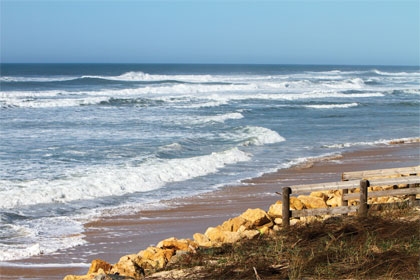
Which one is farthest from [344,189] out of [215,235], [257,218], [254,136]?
[254,136]

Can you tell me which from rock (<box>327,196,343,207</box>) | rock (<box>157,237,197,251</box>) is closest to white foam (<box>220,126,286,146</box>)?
rock (<box>327,196,343,207</box>)

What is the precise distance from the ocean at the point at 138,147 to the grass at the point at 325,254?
11.4 feet

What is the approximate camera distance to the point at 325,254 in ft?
24.0

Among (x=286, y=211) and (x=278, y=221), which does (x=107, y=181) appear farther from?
(x=286, y=211)

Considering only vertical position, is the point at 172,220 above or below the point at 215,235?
below

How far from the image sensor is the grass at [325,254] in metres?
6.89

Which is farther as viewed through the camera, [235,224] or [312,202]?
[312,202]

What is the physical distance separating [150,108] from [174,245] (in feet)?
98.1

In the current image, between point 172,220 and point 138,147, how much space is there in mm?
8997

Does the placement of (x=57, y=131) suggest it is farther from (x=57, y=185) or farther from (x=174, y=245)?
(x=174, y=245)

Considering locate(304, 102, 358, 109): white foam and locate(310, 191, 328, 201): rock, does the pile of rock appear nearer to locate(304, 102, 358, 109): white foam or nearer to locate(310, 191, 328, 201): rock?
locate(310, 191, 328, 201): rock

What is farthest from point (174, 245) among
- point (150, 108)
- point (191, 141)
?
point (150, 108)

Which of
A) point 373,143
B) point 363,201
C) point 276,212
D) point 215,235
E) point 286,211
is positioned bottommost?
point 373,143

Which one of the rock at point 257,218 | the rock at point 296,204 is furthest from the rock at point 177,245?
the rock at point 296,204
